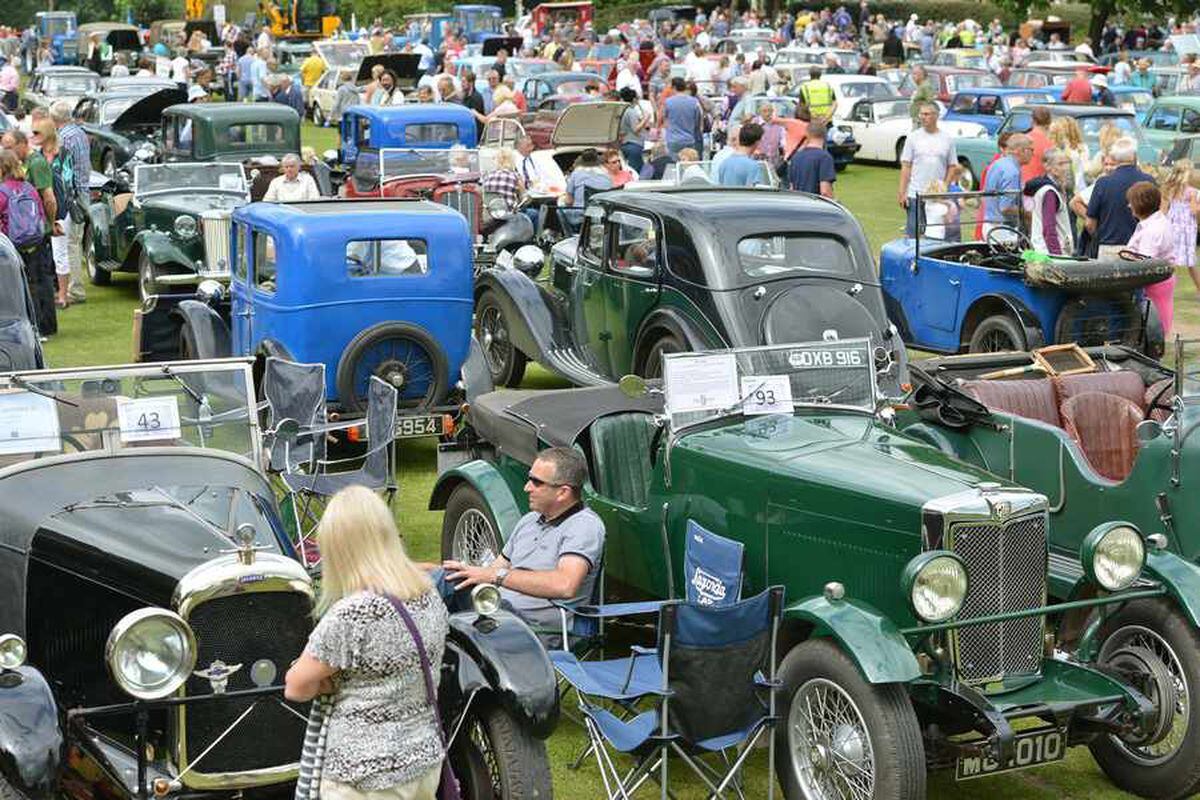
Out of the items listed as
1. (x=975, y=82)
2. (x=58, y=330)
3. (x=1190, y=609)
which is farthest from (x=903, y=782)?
(x=975, y=82)

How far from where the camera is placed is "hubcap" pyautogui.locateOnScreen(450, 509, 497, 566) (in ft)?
28.0

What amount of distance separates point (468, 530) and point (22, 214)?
23.8 feet

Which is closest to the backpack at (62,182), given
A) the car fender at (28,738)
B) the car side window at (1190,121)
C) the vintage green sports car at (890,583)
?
the vintage green sports car at (890,583)

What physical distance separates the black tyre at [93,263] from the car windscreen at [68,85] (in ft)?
52.9

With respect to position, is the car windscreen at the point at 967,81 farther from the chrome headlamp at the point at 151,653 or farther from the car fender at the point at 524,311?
the chrome headlamp at the point at 151,653

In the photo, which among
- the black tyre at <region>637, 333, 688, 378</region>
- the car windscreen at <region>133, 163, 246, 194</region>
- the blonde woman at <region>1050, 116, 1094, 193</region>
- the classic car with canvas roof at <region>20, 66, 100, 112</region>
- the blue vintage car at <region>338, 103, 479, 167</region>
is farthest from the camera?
the classic car with canvas roof at <region>20, 66, 100, 112</region>

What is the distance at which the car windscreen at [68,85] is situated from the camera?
3403cm

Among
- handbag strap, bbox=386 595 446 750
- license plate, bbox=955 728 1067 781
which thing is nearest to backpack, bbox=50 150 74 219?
license plate, bbox=955 728 1067 781

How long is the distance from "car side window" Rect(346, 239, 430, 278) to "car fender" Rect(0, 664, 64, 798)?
246 inches

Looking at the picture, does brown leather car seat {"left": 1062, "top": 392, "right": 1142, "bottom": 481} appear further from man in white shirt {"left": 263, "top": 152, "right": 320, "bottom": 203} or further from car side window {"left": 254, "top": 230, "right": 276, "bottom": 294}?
man in white shirt {"left": 263, "top": 152, "right": 320, "bottom": 203}

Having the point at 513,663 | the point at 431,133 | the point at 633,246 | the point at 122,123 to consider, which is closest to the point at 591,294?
the point at 633,246

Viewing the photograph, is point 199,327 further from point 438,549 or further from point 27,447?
point 27,447

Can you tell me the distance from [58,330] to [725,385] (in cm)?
985

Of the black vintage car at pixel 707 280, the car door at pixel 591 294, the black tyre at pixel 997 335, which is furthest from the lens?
the black tyre at pixel 997 335
